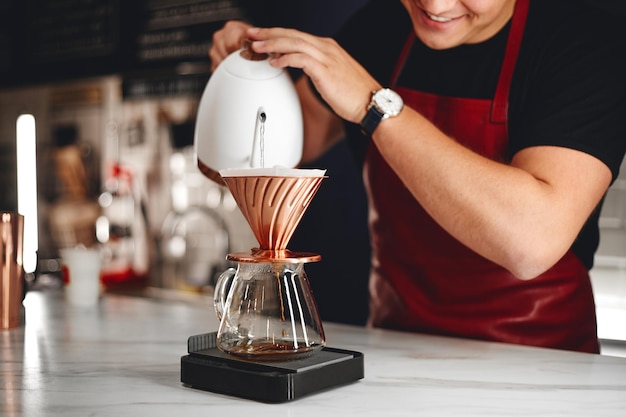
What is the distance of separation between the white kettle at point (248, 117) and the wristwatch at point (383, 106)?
0.15 metres

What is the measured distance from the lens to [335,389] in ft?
3.45

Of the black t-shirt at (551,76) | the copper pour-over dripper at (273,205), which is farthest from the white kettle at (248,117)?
the black t-shirt at (551,76)

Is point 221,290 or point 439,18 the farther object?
point 439,18

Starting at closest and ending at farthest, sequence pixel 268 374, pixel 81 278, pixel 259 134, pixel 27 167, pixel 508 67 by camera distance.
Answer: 1. pixel 268 374
2. pixel 259 134
3. pixel 508 67
4. pixel 81 278
5. pixel 27 167

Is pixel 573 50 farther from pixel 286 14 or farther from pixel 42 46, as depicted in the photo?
pixel 42 46

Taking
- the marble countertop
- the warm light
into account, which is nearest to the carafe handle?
the marble countertop

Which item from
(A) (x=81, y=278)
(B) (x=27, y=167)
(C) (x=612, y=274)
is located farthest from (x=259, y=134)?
(B) (x=27, y=167)

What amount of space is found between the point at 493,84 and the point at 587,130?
0.30 meters

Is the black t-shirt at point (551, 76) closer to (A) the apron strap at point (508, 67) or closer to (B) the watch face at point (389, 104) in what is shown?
(A) the apron strap at point (508, 67)

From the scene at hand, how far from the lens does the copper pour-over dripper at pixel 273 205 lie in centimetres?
101

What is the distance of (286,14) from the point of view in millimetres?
2709

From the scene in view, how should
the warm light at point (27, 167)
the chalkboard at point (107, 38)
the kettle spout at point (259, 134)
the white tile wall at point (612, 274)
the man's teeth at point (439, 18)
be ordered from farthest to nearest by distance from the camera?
the warm light at point (27, 167) → the chalkboard at point (107, 38) → the white tile wall at point (612, 274) → the man's teeth at point (439, 18) → the kettle spout at point (259, 134)

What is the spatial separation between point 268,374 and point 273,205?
8.9 inches

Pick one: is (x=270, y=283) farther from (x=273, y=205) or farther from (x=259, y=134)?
(x=259, y=134)
